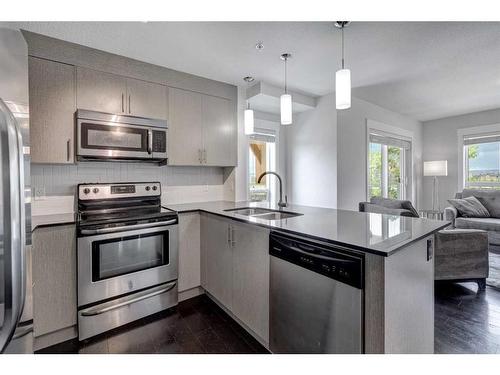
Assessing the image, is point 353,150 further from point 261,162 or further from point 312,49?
point 312,49

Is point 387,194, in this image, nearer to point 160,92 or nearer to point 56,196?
point 160,92

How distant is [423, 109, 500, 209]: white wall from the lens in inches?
200

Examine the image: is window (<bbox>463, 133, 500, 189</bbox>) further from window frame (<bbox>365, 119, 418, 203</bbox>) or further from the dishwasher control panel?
the dishwasher control panel

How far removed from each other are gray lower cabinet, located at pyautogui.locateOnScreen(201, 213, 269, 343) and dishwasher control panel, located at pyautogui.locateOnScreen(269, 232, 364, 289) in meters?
0.17

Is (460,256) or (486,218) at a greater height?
(486,218)

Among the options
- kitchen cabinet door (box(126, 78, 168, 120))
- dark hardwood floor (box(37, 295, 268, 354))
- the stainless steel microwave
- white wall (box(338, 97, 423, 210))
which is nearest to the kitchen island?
dark hardwood floor (box(37, 295, 268, 354))

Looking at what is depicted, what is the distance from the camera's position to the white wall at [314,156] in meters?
3.60

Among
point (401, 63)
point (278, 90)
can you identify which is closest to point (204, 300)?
point (278, 90)

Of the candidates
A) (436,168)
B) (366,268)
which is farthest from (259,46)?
(436,168)

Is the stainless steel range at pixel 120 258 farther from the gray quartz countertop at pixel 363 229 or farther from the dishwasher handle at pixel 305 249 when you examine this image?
the dishwasher handle at pixel 305 249

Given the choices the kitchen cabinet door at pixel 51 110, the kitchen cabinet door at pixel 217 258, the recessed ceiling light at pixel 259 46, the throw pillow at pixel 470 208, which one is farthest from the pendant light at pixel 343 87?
the throw pillow at pixel 470 208

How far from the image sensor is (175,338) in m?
1.90

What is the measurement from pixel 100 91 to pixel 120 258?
1489 mm
